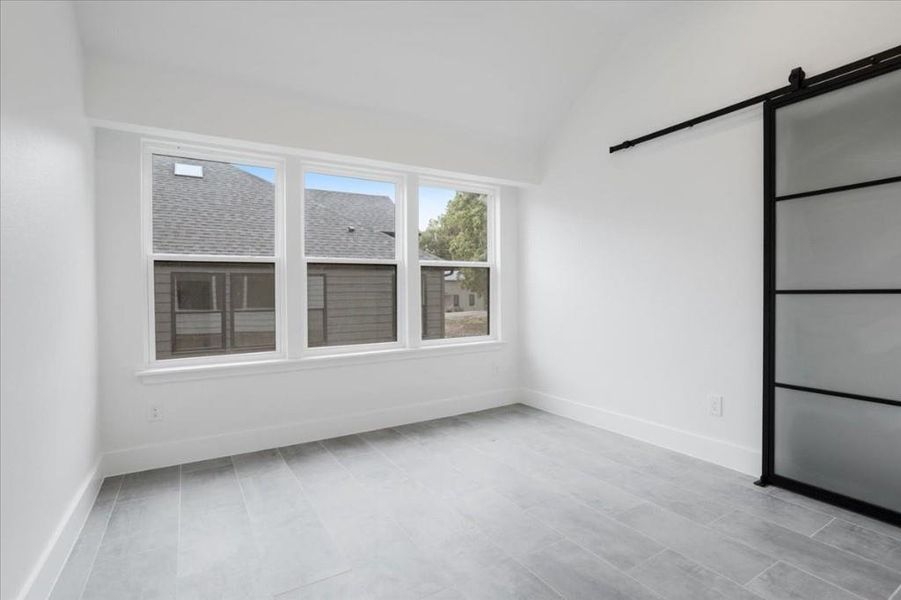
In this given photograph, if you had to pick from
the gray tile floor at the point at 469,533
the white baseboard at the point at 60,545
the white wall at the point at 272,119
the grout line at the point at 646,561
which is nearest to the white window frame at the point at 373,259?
the white wall at the point at 272,119

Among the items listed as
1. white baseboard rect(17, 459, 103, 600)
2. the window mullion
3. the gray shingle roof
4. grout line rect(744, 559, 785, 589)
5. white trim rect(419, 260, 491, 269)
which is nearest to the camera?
white baseboard rect(17, 459, 103, 600)

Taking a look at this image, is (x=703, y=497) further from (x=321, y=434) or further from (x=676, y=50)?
(x=676, y=50)

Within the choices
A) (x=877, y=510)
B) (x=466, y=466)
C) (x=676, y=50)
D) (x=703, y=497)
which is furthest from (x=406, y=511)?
(x=676, y=50)

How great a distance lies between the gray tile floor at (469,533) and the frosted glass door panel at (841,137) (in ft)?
6.00

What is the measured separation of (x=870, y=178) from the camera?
238 centimetres

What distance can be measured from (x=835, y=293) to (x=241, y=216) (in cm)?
393

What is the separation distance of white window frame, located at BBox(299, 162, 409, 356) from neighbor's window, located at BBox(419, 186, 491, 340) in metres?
0.22

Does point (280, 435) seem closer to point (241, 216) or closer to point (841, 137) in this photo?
point (241, 216)

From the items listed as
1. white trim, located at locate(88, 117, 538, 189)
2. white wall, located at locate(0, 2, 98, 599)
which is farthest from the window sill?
white trim, located at locate(88, 117, 538, 189)

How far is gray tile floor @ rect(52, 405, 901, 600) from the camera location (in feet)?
6.11

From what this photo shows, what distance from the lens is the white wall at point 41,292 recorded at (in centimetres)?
153

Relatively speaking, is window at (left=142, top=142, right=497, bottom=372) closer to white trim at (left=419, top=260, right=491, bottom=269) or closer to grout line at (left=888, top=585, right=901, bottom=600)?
white trim at (left=419, top=260, right=491, bottom=269)

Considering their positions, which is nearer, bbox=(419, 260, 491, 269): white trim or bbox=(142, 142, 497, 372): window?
bbox=(142, 142, 497, 372): window

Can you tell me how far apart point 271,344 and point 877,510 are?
3927 mm
